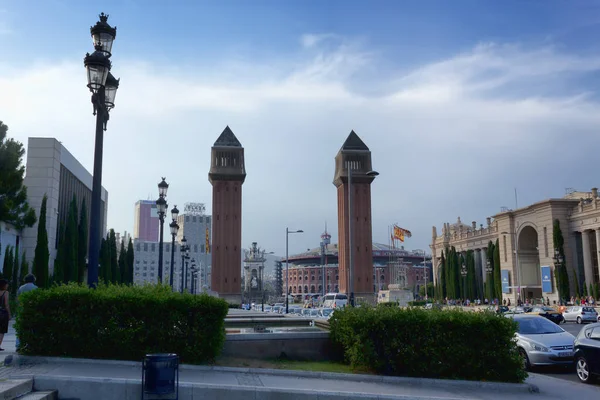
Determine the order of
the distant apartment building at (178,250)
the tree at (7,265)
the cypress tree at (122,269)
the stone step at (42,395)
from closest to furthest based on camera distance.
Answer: the stone step at (42,395) < the tree at (7,265) < the cypress tree at (122,269) < the distant apartment building at (178,250)

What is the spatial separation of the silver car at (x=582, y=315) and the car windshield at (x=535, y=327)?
2652 centimetres

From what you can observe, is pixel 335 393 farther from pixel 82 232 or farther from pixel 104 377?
pixel 82 232

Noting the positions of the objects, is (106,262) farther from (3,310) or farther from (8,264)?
(3,310)

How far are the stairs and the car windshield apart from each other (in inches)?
471

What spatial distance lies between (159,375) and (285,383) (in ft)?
8.17

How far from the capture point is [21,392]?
763cm

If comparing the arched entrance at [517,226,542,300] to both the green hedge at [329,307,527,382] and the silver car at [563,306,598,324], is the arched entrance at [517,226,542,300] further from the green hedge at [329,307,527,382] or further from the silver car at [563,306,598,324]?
the green hedge at [329,307,527,382]

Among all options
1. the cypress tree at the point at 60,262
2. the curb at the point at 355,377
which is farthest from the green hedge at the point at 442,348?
the cypress tree at the point at 60,262

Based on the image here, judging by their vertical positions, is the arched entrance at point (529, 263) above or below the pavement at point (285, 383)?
above

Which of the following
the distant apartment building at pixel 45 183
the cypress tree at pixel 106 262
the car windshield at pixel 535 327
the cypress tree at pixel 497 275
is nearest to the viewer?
the car windshield at pixel 535 327

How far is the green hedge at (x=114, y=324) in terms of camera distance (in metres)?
9.67

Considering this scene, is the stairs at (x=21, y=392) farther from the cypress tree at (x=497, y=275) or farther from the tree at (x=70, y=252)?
the cypress tree at (x=497, y=275)

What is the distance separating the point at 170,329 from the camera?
9.96 m

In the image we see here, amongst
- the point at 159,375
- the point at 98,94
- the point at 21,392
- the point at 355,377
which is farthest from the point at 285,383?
the point at 98,94
